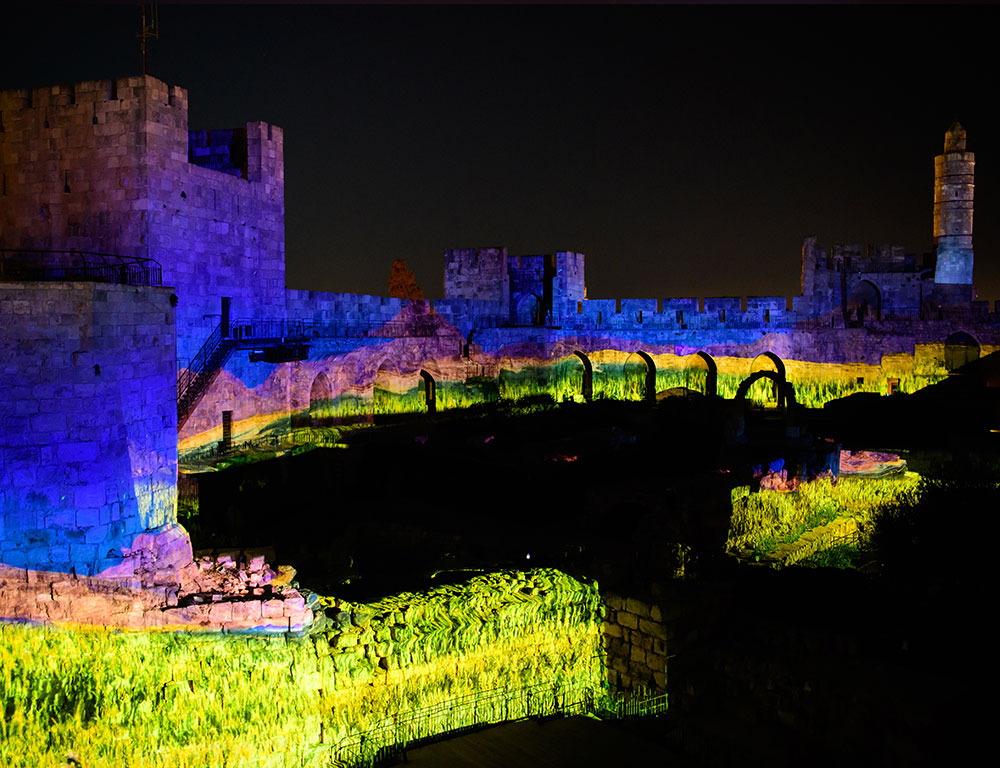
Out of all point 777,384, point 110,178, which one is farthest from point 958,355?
point 110,178

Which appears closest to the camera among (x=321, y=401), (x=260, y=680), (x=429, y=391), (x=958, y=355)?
(x=260, y=680)

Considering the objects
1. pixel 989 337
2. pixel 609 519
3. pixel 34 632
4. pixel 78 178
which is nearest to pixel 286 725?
pixel 34 632

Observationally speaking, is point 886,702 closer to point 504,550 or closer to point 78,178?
point 504,550

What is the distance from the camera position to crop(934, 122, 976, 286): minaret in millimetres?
25969

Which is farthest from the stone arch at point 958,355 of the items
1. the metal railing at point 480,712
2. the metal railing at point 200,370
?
the metal railing at point 480,712

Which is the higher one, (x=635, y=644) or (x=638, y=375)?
(x=638, y=375)

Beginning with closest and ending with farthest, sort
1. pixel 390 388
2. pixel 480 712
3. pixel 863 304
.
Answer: pixel 480 712 < pixel 390 388 < pixel 863 304

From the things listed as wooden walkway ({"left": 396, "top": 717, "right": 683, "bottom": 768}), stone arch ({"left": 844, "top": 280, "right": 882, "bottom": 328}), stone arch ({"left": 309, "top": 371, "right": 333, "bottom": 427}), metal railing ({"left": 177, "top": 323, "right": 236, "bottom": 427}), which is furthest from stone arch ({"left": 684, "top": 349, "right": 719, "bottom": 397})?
wooden walkway ({"left": 396, "top": 717, "right": 683, "bottom": 768})

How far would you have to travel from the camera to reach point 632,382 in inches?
1025

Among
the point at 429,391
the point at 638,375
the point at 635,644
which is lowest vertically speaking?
the point at 635,644

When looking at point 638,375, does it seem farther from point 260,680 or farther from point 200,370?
point 260,680

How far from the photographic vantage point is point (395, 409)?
825 inches

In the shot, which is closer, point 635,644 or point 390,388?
point 635,644

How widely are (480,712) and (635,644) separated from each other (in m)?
1.61
